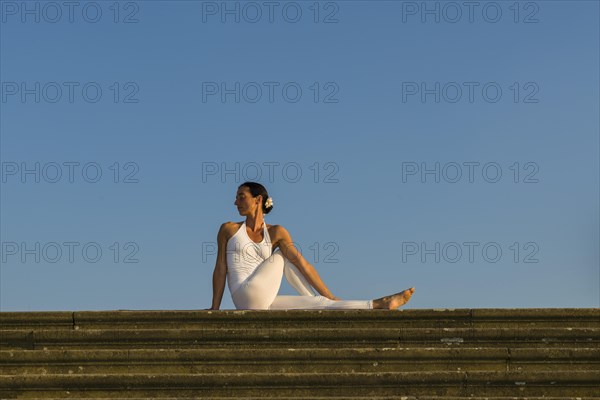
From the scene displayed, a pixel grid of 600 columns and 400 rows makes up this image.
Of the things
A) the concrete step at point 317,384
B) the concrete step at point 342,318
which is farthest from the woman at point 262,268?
the concrete step at point 317,384

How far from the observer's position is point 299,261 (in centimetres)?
1074

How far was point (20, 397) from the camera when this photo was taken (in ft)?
25.2

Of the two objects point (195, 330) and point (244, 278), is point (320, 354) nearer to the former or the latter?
point (195, 330)

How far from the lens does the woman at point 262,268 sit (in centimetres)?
1046

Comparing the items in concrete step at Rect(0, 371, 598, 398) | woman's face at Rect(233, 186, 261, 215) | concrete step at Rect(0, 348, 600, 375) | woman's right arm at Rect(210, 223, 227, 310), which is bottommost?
concrete step at Rect(0, 371, 598, 398)

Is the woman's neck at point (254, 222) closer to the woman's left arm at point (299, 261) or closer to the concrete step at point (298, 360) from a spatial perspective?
the woman's left arm at point (299, 261)

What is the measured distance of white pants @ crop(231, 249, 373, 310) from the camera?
10422 millimetres

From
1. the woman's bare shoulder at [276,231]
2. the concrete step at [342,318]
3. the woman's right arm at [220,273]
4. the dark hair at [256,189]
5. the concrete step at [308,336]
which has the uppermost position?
the dark hair at [256,189]

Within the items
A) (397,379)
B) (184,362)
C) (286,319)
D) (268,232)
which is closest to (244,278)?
(268,232)

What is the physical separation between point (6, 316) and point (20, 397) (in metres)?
1.48

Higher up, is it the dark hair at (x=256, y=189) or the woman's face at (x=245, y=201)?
the dark hair at (x=256, y=189)

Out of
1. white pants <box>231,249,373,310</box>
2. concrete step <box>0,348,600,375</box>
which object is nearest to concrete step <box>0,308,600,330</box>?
concrete step <box>0,348,600,375</box>

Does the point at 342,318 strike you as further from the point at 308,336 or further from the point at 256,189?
the point at 256,189

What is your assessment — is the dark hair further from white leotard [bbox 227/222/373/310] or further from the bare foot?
the bare foot
